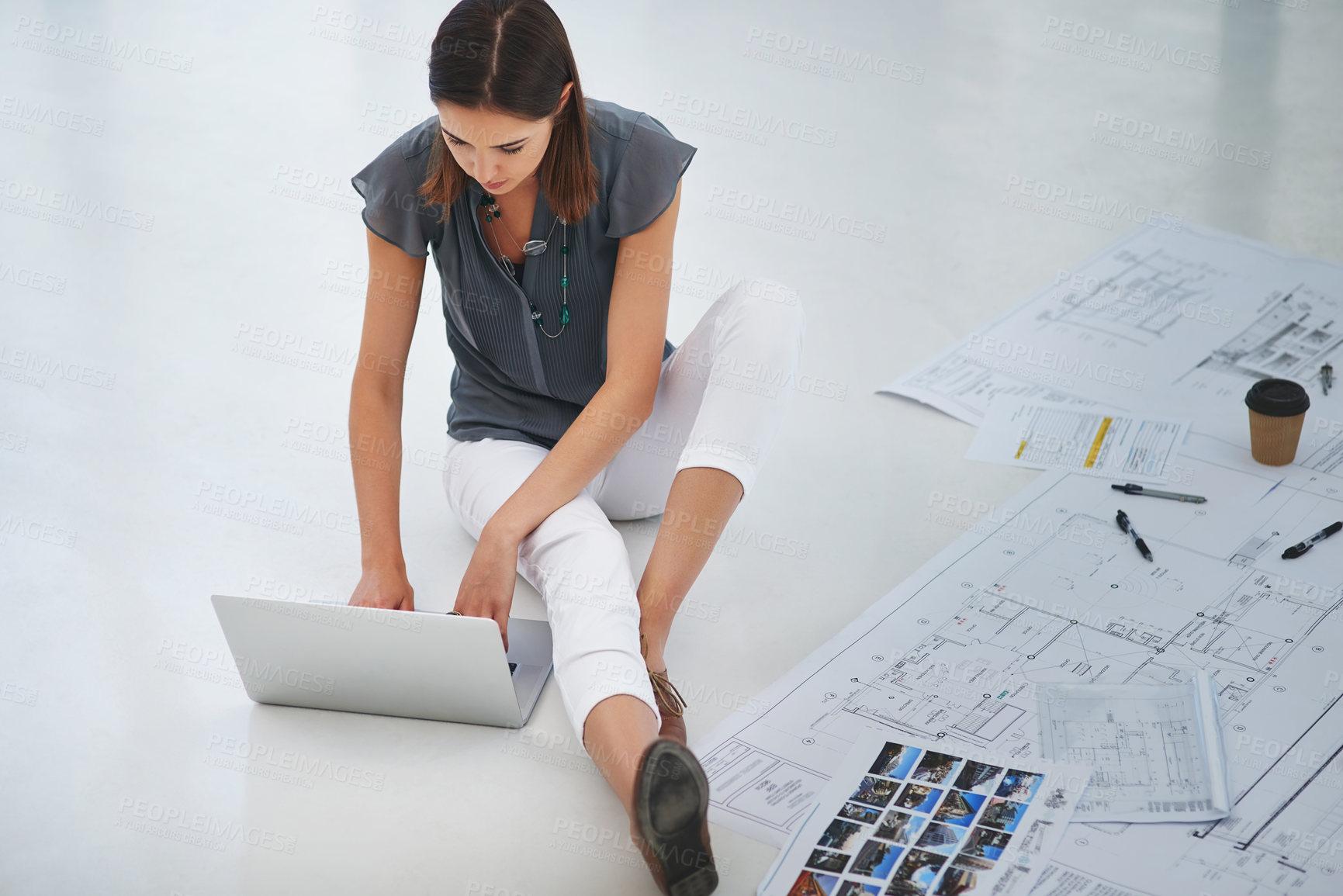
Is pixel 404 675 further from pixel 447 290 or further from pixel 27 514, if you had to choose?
pixel 27 514

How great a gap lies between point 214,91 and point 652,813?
2.72m

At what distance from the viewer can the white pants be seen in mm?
1358

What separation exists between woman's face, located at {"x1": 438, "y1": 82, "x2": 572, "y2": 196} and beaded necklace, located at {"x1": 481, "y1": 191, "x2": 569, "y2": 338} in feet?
0.41

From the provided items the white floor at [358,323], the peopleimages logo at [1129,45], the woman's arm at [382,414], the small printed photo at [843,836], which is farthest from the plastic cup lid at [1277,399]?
the peopleimages logo at [1129,45]

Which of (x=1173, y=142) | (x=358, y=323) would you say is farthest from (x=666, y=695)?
(x=1173, y=142)

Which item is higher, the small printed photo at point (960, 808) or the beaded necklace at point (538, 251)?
the beaded necklace at point (538, 251)

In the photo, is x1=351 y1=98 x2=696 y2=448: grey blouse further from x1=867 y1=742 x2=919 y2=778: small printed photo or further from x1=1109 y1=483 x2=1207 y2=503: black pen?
x1=1109 y1=483 x2=1207 y2=503: black pen

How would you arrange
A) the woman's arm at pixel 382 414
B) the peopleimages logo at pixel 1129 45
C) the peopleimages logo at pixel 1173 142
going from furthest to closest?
the peopleimages logo at pixel 1129 45 → the peopleimages logo at pixel 1173 142 → the woman's arm at pixel 382 414

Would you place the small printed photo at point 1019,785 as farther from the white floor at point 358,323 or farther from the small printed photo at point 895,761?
the white floor at point 358,323

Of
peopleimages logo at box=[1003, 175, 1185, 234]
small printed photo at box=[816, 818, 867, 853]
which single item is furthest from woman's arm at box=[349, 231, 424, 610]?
peopleimages logo at box=[1003, 175, 1185, 234]

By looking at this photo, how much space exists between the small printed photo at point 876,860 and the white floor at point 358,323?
100 millimetres

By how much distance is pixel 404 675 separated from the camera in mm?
1414

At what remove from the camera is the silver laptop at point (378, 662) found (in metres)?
1.34

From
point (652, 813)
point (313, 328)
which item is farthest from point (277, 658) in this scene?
point (313, 328)
